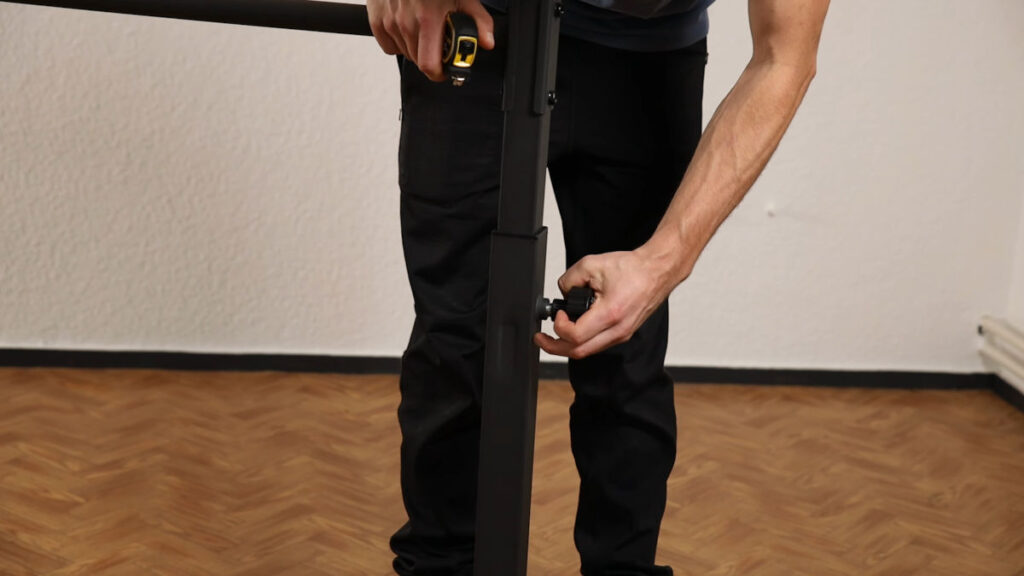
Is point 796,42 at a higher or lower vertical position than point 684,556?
higher

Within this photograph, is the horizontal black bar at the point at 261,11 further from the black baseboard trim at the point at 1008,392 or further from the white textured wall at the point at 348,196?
the black baseboard trim at the point at 1008,392

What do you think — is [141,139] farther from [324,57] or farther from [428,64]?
[428,64]

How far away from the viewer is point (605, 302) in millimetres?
1092

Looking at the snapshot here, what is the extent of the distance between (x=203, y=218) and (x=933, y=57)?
1756 mm

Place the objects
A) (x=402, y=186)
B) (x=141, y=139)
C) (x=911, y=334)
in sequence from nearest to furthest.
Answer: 1. (x=402, y=186)
2. (x=141, y=139)
3. (x=911, y=334)

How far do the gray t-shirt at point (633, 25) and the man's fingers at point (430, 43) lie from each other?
31 centimetres

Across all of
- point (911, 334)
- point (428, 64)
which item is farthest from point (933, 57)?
point (428, 64)

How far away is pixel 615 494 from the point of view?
1509 mm

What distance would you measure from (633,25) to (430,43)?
0.39 m

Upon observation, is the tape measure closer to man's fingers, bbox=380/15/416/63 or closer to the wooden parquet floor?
man's fingers, bbox=380/15/416/63

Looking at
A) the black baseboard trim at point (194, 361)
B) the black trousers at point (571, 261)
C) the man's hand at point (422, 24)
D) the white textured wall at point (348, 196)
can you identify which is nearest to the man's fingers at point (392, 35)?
the man's hand at point (422, 24)

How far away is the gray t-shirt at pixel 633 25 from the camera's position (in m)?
1.36

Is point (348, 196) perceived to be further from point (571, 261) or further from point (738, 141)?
point (738, 141)

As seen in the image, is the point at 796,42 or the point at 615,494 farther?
the point at 615,494
